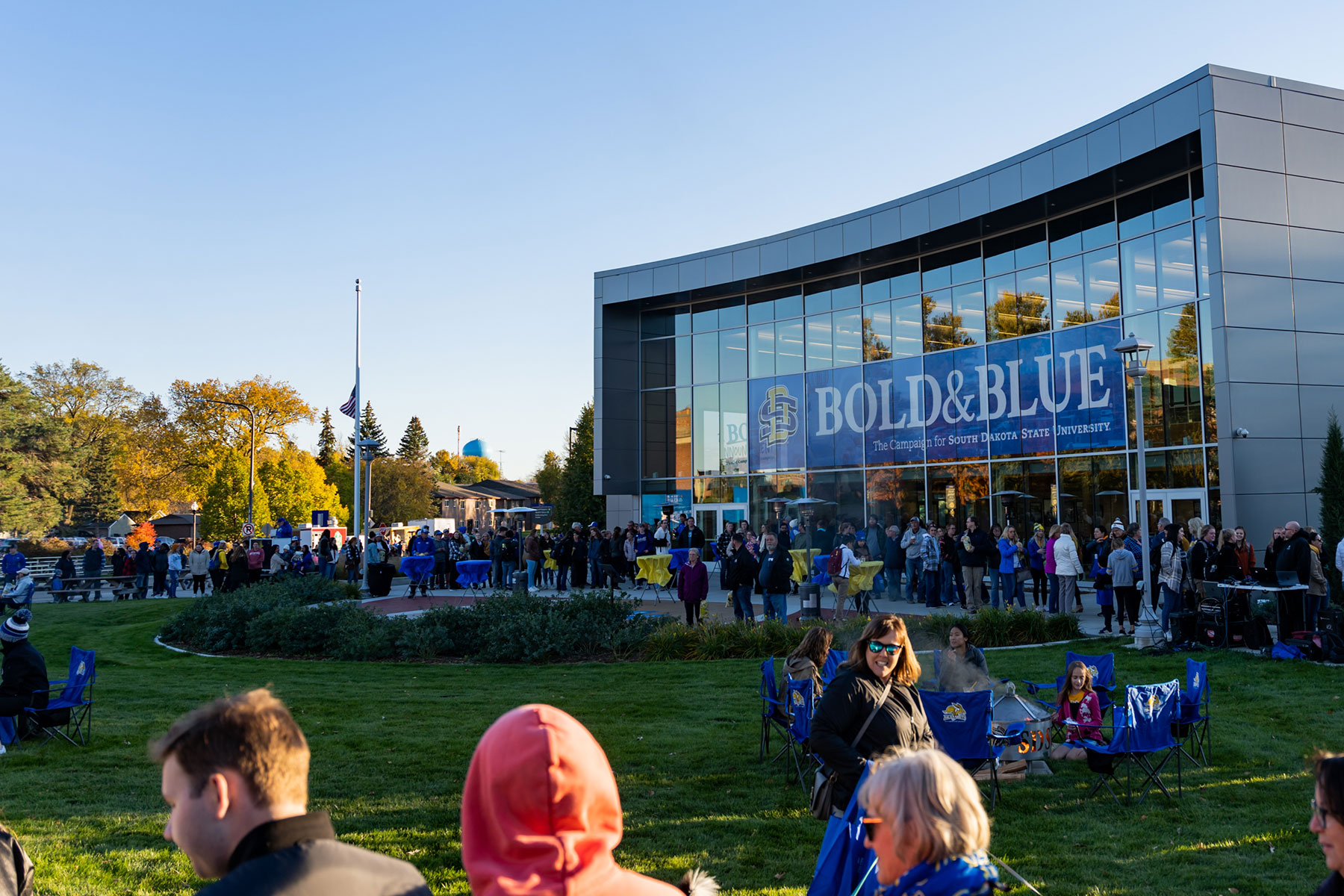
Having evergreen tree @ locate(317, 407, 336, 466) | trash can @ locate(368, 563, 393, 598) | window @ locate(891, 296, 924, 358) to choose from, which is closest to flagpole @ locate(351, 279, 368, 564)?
trash can @ locate(368, 563, 393, 598)

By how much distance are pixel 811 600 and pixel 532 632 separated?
586 cm

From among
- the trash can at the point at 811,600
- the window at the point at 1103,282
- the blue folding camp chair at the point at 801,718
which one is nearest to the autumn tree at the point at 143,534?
the trash can at the point at 811,600

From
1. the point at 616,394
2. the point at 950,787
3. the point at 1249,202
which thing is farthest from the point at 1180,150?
the point at 950,787

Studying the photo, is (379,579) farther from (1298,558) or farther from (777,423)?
(1298,558)

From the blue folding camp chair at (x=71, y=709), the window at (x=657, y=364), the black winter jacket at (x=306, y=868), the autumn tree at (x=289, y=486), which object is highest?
the window at (x=657, y=364)

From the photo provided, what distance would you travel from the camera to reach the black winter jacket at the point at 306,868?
173 cm

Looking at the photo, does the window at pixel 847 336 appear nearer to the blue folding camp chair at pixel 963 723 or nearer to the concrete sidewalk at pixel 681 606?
the concrete sidewalk at pixel 681 606

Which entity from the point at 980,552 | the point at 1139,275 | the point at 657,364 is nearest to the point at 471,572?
the point at 657,364

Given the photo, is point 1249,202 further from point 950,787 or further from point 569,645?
point 950,787

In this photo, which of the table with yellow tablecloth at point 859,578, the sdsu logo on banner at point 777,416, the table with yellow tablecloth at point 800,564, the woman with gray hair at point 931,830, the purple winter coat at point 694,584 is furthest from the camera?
the sdsu logo on banner at point 777,416

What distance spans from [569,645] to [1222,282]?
14.6m

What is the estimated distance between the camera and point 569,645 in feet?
48.9

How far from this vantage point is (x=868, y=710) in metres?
4.49

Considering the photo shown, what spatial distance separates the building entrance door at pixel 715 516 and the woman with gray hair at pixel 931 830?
29.5 m
